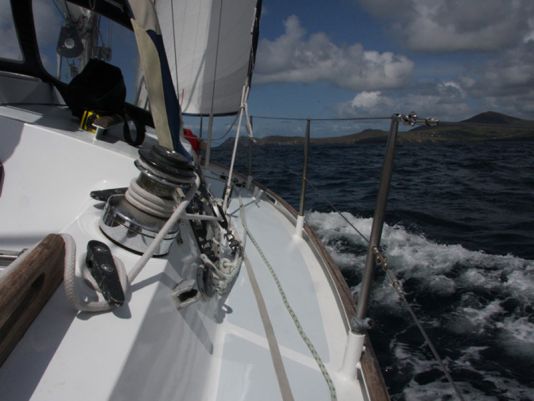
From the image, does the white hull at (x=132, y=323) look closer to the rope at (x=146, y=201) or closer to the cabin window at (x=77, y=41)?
the rope at (x=146, y=201)

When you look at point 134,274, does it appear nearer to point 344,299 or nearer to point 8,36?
point 344,299

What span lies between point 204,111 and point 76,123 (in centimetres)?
190

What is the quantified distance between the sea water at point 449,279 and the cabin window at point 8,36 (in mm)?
1909

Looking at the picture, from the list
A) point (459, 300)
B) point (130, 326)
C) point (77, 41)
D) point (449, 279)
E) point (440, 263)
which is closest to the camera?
point (130, 326)

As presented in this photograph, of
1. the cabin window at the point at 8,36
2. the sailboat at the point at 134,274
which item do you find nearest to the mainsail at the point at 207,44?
the sailboat at the point at 134,274

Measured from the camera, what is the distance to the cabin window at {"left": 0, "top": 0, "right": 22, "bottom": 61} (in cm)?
199

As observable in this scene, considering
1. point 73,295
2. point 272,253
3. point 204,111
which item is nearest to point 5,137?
point 73,295

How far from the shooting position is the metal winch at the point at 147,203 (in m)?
1.10

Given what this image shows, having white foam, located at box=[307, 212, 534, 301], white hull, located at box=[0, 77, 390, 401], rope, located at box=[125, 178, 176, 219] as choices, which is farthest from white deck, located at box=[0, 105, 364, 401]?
white foam, located at box=[307, 212, 534, 301]

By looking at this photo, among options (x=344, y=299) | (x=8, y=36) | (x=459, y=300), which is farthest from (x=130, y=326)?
(x=459, y=300)

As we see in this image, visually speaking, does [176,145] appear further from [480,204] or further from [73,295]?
[480,204]

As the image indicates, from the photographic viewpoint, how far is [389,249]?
4.65 m

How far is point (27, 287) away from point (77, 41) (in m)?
2.31

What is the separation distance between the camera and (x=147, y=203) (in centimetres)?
112
